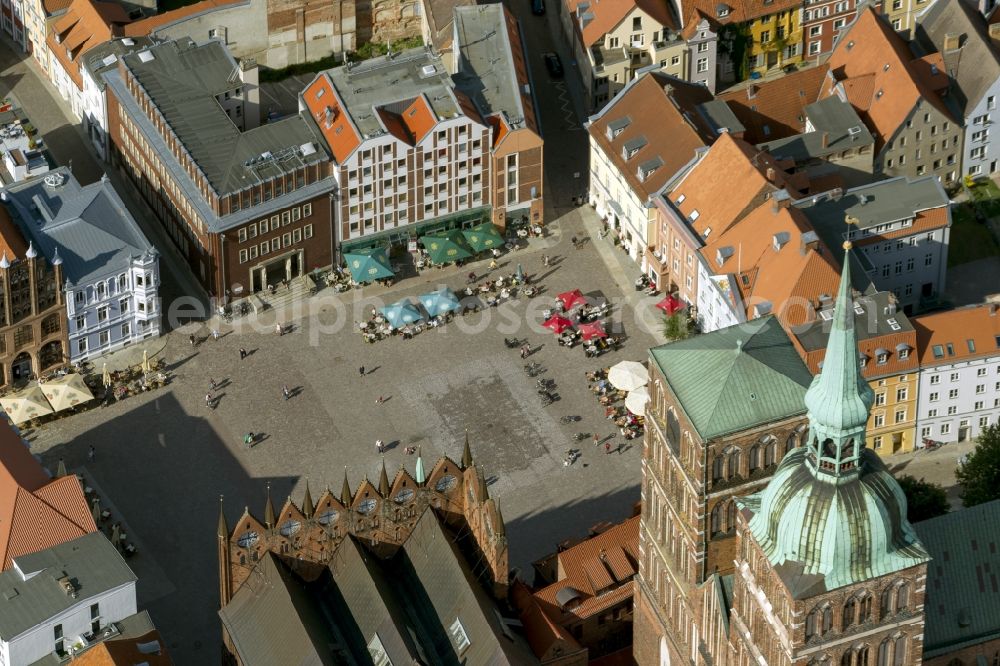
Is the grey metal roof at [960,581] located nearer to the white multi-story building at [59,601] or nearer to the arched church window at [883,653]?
the arched church window at [883,653]

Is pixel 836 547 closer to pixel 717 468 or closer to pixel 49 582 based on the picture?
pixel 717 468

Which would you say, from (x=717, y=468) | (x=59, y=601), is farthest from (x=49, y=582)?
(x=717, y=468)

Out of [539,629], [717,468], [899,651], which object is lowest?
[539,629]

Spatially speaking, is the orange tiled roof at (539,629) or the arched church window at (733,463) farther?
the orange tiled roof at (539,629)

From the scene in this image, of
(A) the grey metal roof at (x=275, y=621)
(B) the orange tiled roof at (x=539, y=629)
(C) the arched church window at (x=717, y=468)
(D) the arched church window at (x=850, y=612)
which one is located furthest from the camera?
(B) the orange tiled roof at (x=539, y=629)

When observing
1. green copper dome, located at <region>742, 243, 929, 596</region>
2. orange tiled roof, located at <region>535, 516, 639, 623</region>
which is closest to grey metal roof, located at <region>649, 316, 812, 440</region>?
green copper dome, located at <region>742, 243, 929, 596</region>

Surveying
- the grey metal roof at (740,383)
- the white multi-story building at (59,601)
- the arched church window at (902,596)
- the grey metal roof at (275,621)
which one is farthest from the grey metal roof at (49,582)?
the arched church window at (902,596)

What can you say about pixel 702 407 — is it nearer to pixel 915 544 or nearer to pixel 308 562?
pixel 915 544
